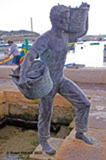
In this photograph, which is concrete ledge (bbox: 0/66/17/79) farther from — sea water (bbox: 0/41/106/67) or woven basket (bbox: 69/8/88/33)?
sea water (bbox: 0/41/106/67)

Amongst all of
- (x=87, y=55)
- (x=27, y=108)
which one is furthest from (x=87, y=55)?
(x=27, y=108)

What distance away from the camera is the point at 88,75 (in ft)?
23.0

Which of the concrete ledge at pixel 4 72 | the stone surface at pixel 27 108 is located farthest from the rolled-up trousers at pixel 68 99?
the concrete ledge at pixel 4 72

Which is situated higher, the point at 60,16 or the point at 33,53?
the point at 60,16

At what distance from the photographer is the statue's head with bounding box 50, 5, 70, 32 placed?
262 centimetres

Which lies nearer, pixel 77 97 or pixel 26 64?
pixel 26 64

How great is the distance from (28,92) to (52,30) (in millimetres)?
832

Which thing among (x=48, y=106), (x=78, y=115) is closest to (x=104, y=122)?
(x=78, y=115)

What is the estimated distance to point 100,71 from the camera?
6.80 meters

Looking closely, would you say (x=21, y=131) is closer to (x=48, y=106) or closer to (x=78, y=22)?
(x=48, y=106)

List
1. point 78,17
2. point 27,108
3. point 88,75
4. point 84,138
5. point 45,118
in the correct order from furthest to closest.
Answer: point 88,75, point 27,108, point 84,138, point 45,118, point 78,17

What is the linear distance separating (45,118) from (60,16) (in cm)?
136

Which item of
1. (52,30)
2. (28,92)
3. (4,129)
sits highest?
(52,30)

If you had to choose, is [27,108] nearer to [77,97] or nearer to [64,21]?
[77,97]
